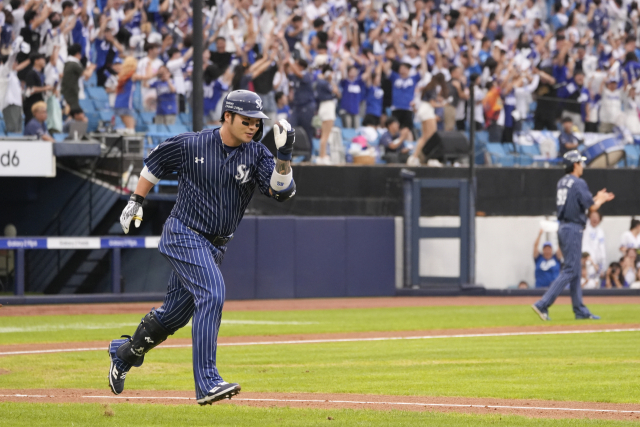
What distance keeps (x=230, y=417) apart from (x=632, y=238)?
15.8m

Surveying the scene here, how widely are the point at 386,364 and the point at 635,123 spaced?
574 inches

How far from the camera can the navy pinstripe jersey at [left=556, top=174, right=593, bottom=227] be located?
12992mm

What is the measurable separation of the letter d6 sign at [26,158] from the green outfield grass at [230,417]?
37.3 feet

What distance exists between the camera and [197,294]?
19.6ft

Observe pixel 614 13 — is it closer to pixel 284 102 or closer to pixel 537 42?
pixel 537 42

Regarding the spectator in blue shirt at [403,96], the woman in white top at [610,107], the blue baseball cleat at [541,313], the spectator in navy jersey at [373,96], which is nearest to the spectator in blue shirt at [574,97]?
the woman in white top at [610,107]

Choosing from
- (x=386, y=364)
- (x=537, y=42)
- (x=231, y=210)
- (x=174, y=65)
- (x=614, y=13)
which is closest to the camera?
(x=231, y=210)

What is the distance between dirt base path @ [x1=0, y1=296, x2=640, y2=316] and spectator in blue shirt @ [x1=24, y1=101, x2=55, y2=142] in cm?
310

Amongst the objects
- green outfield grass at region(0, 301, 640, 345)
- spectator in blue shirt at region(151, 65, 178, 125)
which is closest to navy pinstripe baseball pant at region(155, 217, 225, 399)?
green outfield grass at region(0, 301, 640, 345)

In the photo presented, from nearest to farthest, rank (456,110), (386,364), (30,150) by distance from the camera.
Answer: (386,364) < (30,150) < (456,110)

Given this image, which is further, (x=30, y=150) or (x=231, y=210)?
(x=30, y=150)

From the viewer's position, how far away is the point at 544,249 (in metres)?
19.9

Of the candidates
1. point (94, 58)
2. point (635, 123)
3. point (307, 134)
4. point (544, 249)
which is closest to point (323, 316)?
point (307, 134)

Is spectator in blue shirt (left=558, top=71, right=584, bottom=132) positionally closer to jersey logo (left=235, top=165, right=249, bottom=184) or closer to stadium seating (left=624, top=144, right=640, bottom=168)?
stadium seating (left=624, top=144, right=640, bottom=168)
